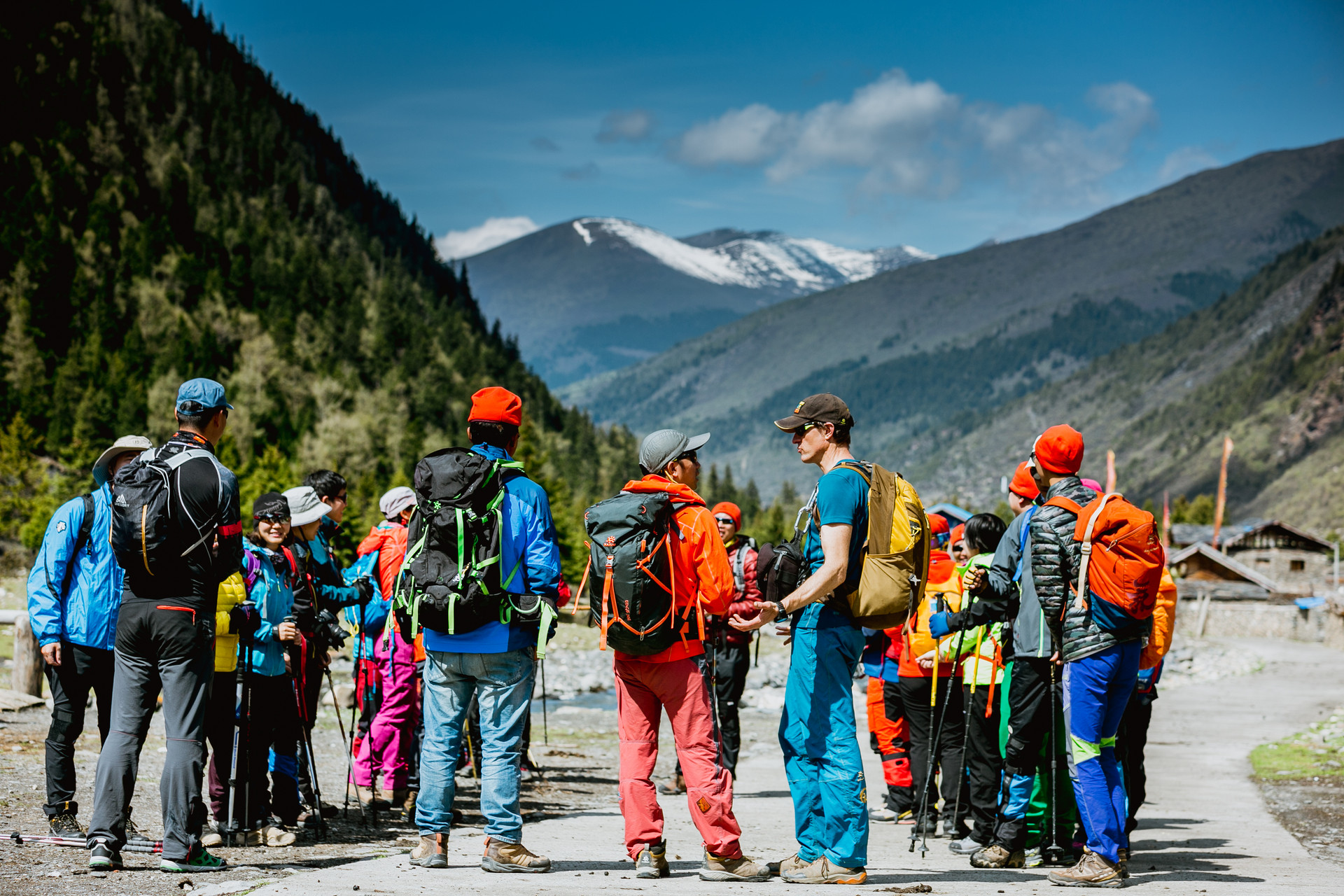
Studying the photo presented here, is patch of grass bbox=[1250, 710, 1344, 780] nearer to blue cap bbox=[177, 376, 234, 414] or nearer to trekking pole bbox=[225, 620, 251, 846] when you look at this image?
trekking pole bbox=[225, 620, 251, 846]

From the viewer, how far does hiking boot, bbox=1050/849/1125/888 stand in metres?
6.67

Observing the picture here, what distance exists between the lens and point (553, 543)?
21.7ft

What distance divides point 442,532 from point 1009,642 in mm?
3440

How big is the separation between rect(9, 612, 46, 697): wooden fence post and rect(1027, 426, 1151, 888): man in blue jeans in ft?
35.6

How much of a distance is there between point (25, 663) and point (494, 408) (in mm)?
9190

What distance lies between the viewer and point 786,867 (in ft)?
21.7

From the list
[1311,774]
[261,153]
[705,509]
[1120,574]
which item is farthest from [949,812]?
[261,153]

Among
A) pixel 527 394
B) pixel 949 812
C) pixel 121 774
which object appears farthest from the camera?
pixel 527 394

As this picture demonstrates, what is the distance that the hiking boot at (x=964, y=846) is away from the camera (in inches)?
313

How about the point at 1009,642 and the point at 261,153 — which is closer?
the point at 1009,642

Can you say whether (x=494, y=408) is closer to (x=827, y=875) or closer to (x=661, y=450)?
(x=661, y=450)

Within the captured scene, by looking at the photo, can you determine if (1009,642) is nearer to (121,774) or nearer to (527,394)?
(121,774)

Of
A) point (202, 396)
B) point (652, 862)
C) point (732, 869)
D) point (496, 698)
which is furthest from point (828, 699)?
point (202, 396)

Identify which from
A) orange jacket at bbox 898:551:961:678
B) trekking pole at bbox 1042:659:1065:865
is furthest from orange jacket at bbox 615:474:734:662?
orange jacket at bbox 898:551:961:678
